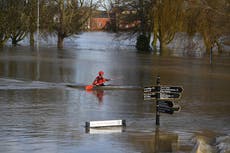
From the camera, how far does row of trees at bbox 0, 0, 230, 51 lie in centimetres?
5769

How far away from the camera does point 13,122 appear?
12828 millimetres

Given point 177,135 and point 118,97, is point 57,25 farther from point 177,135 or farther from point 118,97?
point 177,135

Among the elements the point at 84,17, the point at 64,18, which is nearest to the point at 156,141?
the point at 64,18

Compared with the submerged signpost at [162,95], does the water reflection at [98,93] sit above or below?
below

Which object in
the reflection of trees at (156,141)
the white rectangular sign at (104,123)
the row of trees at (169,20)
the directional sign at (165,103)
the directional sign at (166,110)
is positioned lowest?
the reflection of trees at (156,141)

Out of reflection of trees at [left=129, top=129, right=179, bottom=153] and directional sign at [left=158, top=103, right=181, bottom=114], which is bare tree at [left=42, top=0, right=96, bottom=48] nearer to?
directional sign at [left=158, top=103, right=181, bottom=114]

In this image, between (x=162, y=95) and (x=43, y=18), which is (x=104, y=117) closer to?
(x=162, y=95)

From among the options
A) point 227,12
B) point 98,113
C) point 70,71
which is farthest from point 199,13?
point 98,113

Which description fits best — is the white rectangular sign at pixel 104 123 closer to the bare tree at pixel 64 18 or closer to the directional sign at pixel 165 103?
the directional sign at pixel 165 103

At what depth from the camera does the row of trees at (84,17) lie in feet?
189

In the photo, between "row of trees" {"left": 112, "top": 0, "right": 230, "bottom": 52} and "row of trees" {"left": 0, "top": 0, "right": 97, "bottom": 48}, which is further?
"row of trees" {"left": 0, "top": 0, "right": 97, "bottom": 48}

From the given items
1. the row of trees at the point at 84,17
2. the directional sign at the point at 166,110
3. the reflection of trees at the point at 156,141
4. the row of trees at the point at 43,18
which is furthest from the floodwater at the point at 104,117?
the row of trees at the point at 43,18

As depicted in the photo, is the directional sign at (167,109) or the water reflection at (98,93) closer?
the directional sign at (167,109)

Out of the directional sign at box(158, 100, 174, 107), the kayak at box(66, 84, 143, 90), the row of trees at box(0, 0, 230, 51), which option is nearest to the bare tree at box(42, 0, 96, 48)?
the row of trees at box(0, 0, 230, 51)
